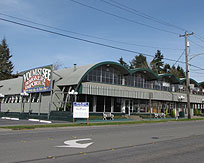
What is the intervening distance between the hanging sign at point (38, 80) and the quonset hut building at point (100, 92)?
2.50ft

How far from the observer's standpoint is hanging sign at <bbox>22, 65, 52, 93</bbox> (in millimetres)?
27656

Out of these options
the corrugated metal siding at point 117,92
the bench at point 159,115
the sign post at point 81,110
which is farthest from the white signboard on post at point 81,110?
the bench at point 159,115

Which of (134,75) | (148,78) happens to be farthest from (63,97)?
(148,78)

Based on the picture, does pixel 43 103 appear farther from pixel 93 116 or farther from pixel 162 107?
pixel 162 107

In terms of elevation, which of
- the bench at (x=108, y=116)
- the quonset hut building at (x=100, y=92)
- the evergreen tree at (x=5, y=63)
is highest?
the evergreen tree at (x=5, y=63)

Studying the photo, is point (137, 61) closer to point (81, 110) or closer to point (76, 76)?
point (76, 76)

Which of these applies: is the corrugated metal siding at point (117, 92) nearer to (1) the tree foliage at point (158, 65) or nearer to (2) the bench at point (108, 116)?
(2) the bench at point (108, 116)

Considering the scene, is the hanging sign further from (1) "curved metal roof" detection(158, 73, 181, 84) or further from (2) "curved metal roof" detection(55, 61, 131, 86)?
(1) "curved metal roof" detection(158, 73, 181, 84)

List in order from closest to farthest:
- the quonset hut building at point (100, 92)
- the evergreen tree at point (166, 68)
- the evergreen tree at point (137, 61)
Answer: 1. the quonset hut building at point (100, 92)
2. the evergreen tree at point (166, 68)
3. the evergreen tree at point (137, 61)

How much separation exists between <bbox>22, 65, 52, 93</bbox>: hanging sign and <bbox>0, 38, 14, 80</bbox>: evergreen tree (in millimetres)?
44022

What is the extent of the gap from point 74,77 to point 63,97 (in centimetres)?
321

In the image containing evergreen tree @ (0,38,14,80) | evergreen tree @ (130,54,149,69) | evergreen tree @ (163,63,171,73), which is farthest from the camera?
evergreen tree @ (130,54,149,69)

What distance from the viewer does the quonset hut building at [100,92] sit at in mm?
27281

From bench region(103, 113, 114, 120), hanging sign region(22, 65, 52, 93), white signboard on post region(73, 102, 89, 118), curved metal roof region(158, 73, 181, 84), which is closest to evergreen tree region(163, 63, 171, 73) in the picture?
curved metal roof region(158, 73, 181, 84)
